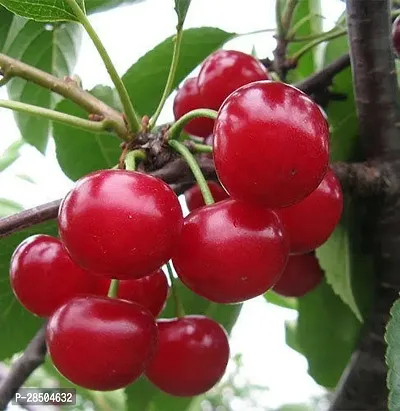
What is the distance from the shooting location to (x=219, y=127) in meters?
0.69

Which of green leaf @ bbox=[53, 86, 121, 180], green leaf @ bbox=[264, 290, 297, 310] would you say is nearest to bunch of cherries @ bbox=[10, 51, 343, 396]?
green leaf @ bbox=[53, 86, 121, 180]

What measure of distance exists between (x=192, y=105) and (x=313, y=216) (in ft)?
1.24

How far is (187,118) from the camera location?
2.64 feet

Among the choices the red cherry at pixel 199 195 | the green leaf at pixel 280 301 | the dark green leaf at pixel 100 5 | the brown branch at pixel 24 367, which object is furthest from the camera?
the green leaf at pixel 280 301

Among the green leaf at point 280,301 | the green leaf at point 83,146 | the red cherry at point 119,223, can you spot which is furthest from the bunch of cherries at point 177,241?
the green leaf at point 280,301

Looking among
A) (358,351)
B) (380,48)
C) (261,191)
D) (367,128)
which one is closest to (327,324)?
(358,351)

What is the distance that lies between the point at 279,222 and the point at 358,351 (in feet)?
1.47

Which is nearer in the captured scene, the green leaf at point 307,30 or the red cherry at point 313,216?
the red cherry at point 313,216

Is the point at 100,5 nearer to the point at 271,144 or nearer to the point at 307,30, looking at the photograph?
the point at 307,30

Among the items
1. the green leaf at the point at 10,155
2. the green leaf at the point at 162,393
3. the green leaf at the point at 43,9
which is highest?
the green leaf at the point at 43,9

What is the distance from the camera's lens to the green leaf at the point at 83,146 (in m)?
1.20

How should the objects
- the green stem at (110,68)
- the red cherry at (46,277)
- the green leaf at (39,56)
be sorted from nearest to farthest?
the green stem at (110,68), the red cherry at (46,277), the green leaf at (39,56)

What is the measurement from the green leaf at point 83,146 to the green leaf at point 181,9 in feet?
1.22

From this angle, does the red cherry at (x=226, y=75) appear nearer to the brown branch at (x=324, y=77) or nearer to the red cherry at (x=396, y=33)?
the brown branch at (x=324, y=77)
